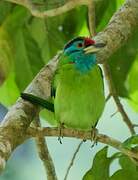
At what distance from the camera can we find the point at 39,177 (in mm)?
2883

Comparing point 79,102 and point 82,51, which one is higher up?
point 82,51

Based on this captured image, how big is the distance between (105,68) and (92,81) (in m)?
0.40

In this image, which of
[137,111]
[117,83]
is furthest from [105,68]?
[137,111]

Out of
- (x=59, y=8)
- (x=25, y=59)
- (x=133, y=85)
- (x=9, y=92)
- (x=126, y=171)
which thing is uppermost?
(x=59, y=8)

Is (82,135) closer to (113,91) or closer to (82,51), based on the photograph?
(82,51)

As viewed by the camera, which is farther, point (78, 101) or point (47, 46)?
point (47, 46)

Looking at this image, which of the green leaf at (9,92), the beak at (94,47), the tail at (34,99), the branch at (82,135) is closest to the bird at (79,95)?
the beak at (94,47)

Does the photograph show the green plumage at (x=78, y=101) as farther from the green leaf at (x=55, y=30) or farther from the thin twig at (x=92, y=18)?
the green leaf at (x=55, y=30)

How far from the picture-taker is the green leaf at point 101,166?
74.4 inches

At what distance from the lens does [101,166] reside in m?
1.91

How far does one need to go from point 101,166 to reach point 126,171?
0.27ft

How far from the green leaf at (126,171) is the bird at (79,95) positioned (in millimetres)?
186

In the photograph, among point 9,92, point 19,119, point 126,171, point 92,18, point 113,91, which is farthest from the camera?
point 9,92

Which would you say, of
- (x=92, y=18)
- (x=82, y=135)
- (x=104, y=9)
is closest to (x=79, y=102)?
(x=82, y=135)
